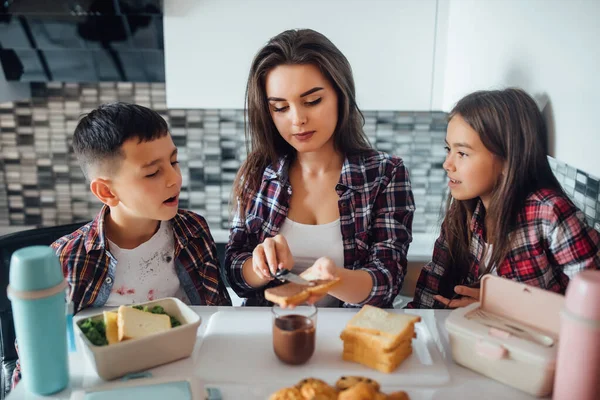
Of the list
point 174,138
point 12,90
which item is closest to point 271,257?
point 174,138

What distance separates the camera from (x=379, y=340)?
36.5 inches

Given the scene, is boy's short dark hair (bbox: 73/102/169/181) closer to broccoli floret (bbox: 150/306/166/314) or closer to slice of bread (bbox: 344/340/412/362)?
broccoli floret (bbox: 150/306/166/314)

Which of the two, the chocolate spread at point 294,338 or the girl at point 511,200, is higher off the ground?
the girl at point 511,200

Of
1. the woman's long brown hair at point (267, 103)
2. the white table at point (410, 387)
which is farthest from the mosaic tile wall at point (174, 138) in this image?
the white table at point (410, 387)

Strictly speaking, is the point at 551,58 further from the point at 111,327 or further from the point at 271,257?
the point at 111,327

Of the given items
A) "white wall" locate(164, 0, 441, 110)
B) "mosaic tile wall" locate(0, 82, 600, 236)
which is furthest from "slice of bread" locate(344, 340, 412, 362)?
"mosaic tile wall" locate(0, 82, 600, 236)

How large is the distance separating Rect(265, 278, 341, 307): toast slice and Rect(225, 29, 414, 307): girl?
0.71ft

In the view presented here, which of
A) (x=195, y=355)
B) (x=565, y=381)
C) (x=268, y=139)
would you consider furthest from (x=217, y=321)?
(x=565, y=381)

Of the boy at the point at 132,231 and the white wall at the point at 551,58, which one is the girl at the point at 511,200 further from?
the boy at the point at 132,231

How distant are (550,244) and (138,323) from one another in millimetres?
885

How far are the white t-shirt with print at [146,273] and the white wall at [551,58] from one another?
98 cm

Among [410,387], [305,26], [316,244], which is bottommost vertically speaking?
[410,387]

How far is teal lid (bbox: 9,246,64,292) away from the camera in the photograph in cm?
82

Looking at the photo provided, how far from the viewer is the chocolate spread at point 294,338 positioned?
36.9 inches
